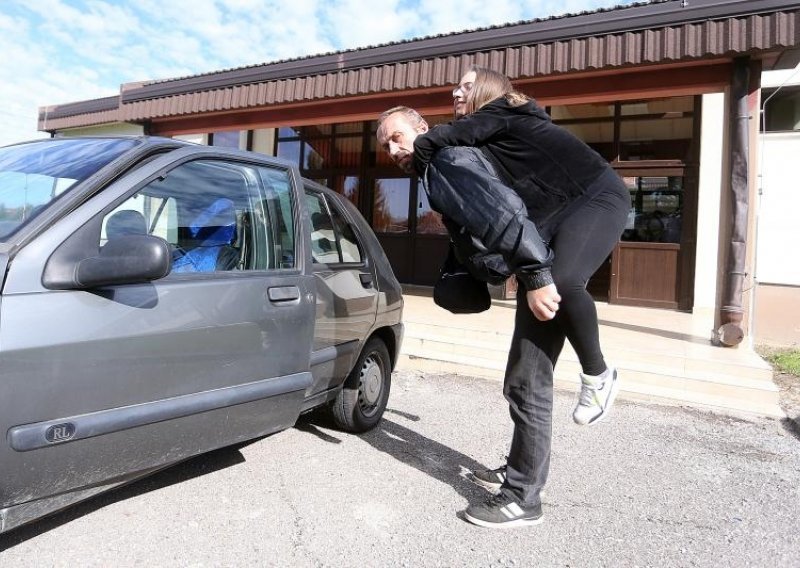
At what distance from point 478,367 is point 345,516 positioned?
9.61ft

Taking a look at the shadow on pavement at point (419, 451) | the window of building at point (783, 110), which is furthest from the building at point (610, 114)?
the shadow on pavement at point (419, 451)

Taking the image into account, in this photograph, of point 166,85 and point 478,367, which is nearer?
point 478,367

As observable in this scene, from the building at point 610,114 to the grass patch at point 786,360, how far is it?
0.48 metres

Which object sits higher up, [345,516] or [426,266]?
[426,266]

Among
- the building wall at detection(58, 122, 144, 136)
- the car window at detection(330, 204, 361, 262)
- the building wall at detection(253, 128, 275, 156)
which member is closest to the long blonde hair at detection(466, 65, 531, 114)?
the car window at detection(330, 204, 361, 262)

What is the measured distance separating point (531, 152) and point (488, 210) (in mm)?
343

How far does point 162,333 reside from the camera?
6.06ft

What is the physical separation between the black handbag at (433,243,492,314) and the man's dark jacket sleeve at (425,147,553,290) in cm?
38

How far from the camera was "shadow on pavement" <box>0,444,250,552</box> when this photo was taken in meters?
2.03

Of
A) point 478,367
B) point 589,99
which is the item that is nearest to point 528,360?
point 478,367

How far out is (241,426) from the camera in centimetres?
218

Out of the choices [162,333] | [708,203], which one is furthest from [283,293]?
[708,203]

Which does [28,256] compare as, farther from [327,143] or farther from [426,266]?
[327,143]

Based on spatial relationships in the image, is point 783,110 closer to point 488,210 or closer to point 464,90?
point 464,90
